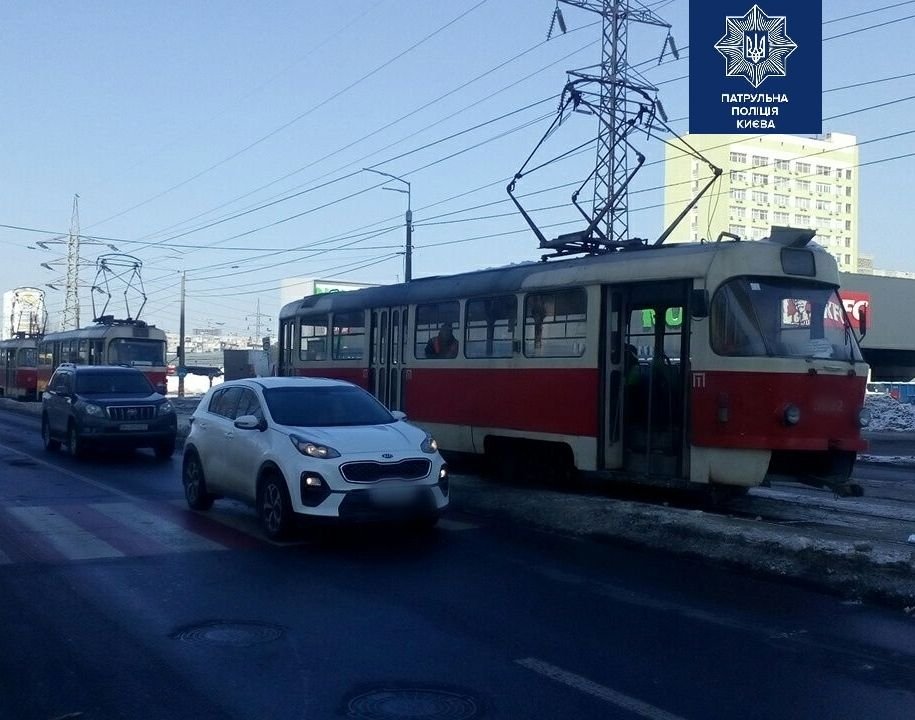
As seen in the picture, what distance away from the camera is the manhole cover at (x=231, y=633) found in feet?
22.5

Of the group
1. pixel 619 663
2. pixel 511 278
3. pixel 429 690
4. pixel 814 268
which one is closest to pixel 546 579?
pixel 619 663

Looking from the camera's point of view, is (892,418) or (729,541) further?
(892,418)

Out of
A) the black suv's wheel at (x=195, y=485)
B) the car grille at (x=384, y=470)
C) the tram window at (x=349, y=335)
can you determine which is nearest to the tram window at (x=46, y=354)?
the tram window at (x=349, y=335)

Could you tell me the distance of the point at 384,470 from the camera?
33.9ft

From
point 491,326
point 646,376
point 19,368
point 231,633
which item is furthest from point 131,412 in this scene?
point 19,368

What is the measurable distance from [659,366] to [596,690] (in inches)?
295

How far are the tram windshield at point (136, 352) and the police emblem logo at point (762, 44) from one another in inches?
1037

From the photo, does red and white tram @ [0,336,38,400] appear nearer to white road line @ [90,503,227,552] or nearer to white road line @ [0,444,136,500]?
white road line @ [0,444,136,500]

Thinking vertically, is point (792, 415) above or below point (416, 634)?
above

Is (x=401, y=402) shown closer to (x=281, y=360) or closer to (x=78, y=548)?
(x=281, y=360)

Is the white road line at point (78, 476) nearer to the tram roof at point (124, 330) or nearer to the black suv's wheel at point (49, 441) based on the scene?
the black suv's wheel at point (49, 441)

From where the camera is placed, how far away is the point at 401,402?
17.6m

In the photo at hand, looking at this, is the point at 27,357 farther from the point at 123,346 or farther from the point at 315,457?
the point at 315,457

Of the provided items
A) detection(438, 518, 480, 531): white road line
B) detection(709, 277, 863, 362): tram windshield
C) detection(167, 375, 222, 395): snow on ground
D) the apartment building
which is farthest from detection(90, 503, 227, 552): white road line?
the apartment building
